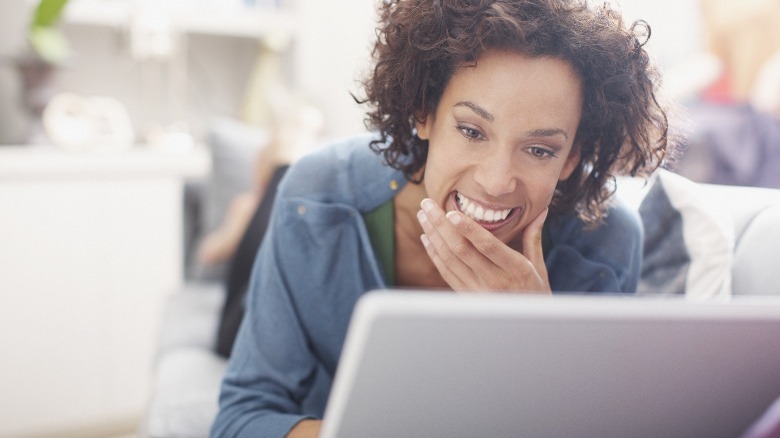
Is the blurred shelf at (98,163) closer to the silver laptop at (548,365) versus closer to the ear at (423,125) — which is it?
the ear at (423,125)

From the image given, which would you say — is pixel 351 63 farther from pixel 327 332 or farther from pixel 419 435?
pixel 419 435

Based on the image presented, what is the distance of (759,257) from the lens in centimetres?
93

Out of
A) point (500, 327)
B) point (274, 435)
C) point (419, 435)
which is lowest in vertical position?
point (274, 435)

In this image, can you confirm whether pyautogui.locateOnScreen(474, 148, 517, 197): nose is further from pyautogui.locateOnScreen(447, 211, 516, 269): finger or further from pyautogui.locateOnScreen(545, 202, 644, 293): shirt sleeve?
pyautogui.locateOnScreen(545, 202, 644, 293): shirt sleeve

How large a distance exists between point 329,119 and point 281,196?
1.92 m

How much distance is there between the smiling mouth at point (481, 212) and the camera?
2.39ft

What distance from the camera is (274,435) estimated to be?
2.67 feet

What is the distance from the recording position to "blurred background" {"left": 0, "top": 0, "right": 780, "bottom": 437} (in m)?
2.02

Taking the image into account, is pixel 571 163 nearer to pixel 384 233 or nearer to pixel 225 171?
pixel 384 233

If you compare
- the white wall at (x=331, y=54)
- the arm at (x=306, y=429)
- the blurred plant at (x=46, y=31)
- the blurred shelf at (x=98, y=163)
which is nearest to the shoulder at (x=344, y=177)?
the arm at (x=306, y=429)

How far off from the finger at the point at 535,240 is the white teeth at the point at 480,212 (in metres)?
0.04

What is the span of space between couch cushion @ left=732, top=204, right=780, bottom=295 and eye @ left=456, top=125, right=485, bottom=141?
447mm

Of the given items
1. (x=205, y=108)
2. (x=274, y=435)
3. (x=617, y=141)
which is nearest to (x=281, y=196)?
(x=274, y=435)

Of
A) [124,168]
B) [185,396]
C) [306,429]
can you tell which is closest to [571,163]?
[306,429]
